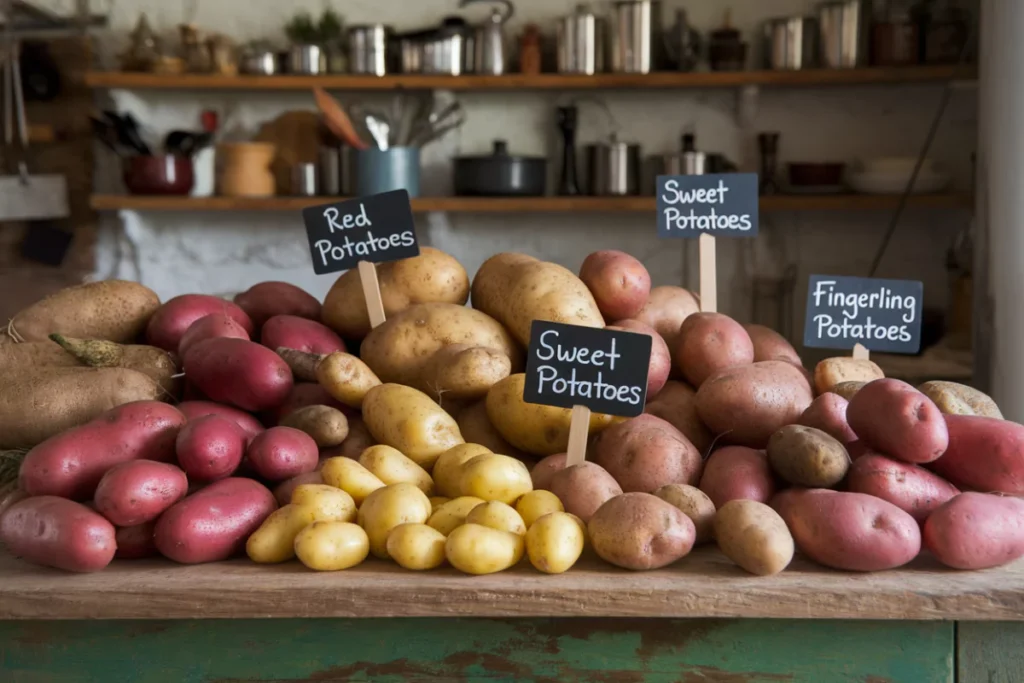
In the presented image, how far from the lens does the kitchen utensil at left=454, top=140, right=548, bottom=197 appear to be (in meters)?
3.71

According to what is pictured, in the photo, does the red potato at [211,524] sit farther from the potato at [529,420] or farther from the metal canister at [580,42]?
the metal canister at [580,42]

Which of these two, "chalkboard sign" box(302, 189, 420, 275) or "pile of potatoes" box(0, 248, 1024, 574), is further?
"chalkboard sign" box(302, 189, 420, 275)

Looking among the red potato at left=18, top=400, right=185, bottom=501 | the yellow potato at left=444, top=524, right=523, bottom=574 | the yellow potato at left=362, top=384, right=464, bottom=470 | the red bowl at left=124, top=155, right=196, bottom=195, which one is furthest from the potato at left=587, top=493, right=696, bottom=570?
the red bowl at left=124, top=155, right=196, bottom=195

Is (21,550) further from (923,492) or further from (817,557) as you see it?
(923,492)

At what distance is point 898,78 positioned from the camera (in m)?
3.70

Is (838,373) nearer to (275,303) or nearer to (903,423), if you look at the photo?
(903,423)

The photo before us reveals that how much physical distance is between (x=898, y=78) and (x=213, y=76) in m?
2.68

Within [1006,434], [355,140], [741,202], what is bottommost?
[1006,434]

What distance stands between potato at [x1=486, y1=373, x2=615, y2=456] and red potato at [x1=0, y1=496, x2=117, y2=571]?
53 centimetres

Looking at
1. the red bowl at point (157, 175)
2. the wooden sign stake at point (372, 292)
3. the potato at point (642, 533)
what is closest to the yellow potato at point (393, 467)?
the potato at point (642, 533)

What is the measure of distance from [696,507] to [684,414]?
1.02 ft

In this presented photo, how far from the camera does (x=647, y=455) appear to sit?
1.22 meters

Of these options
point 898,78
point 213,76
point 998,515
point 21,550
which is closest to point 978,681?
point 998,515

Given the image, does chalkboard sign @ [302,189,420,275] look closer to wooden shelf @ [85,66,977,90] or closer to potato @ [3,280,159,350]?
potato @ [3,280,159,350]
